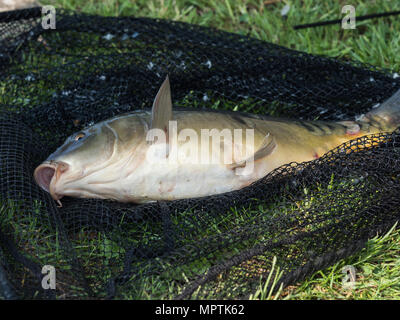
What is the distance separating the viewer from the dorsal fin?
2414 millimetres

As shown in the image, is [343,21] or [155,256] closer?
[155,256]

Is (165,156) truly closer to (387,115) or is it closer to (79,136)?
(79,136)

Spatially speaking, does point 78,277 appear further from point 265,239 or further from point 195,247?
point 265,239

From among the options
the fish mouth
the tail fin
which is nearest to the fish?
the fish mouth

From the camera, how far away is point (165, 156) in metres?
2.47

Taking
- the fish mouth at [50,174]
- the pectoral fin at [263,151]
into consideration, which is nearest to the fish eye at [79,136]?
the fish mouth at [50,174]

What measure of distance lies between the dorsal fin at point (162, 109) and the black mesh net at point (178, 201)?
0.40 metres

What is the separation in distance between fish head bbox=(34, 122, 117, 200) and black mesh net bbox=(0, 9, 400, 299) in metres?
0.09

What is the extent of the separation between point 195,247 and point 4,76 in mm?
1936

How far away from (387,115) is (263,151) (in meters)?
0.83

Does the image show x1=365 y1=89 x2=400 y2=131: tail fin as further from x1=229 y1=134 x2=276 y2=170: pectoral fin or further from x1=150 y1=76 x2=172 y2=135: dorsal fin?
x1=150 y1=76 x2=172 y2=135: dorsal fin

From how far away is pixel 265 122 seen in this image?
107 inches

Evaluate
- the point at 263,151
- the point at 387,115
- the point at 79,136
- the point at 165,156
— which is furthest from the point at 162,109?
the point at 387,115
